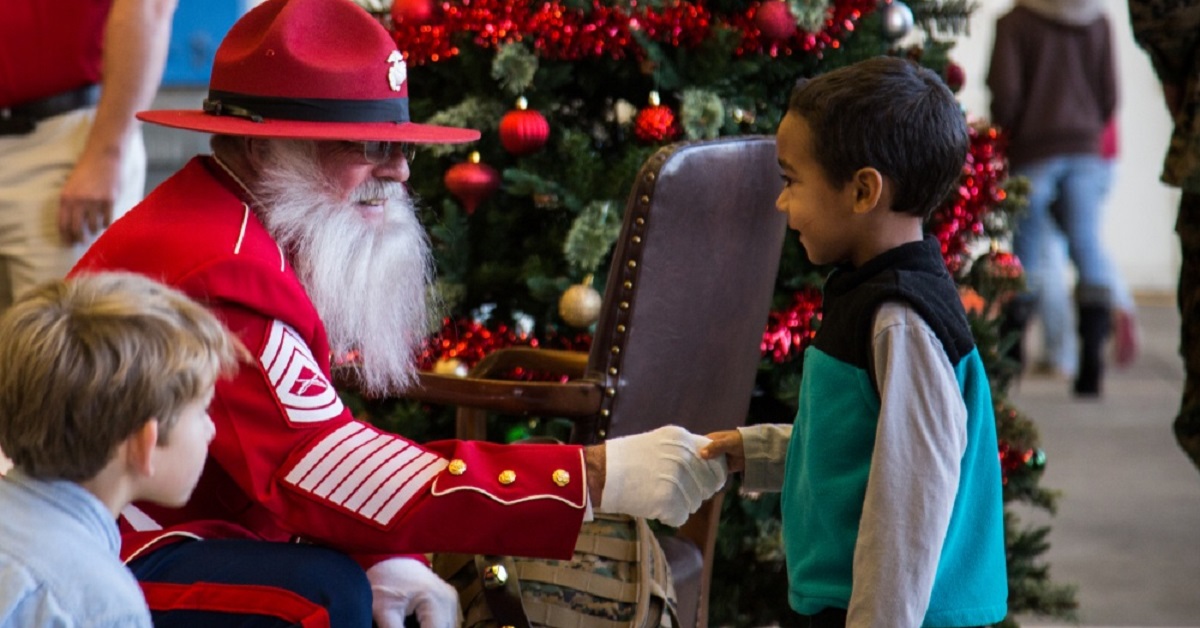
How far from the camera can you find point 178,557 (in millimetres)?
1750

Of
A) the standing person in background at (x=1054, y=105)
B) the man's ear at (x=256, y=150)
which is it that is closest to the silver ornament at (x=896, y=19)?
the man's ear at (x=256, y=150)

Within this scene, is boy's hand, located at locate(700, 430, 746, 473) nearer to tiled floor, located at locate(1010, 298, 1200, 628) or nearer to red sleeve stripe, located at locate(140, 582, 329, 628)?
red sleeve stripe, located at locate(140, 582, 329, 628)

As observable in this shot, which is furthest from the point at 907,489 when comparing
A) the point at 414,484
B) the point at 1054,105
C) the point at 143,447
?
the point at 1054,105

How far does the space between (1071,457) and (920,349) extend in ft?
14.0

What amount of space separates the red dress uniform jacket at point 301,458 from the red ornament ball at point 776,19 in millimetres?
1519

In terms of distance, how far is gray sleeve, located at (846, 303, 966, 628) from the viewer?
5.28 feet

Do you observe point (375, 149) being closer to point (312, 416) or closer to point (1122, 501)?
point (312, 416)

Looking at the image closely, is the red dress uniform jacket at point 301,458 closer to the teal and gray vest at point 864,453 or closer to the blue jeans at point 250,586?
the blue jeans at point 250,586

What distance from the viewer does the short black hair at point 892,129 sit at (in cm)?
170

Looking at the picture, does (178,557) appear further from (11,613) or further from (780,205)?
(780,205)

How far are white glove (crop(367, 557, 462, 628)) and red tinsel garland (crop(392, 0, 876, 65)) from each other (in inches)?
59.3

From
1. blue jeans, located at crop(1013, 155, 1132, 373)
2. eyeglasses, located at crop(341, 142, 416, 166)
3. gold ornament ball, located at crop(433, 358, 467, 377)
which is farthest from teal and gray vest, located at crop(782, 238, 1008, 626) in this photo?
blue jeans, located at crop(1013, 155, 1132, 373)

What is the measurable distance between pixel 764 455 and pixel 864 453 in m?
0.22

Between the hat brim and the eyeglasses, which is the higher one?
the hat brim
